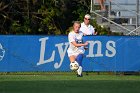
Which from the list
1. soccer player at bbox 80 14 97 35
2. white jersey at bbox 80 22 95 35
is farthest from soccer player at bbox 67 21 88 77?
white jersey at bbox 80 22 95 35

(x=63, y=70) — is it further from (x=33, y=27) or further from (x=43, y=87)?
(x=33, y=27)

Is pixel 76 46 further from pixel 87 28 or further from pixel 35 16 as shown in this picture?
pixel 35 16

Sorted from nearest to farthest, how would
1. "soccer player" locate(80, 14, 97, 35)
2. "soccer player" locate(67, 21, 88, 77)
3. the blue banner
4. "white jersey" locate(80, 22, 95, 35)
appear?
"soccer player" locate(67, 21, 88, 77), "soccer player" locate(80, 14, 97, 35), "white jersey" locate(80, 22, 95, 35), the blue banner

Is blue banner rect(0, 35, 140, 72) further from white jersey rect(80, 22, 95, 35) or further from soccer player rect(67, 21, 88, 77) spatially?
soccer player rect(67, 21, 88, 77)

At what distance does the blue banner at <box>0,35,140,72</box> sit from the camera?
19547mm

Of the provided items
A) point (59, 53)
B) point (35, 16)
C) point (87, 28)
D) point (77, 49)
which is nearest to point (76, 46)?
point (77, 49)

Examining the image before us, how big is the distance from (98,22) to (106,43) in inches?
256

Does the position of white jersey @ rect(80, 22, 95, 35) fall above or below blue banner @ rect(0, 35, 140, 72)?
above

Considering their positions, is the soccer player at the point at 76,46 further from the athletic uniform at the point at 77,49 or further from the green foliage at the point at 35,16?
the green foliage at the point at 35,16

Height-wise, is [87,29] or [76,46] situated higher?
[87,29]

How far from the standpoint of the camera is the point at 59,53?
64.7 ft

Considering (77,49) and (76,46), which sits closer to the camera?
(76,46)

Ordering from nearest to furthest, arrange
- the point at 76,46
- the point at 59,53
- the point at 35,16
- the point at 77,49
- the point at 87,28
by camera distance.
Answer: the point at 76,46
the point at 77,49
the point at 87,28
the point at 59,53
the point at 35,16

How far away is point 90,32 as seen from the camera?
63.5 ft
